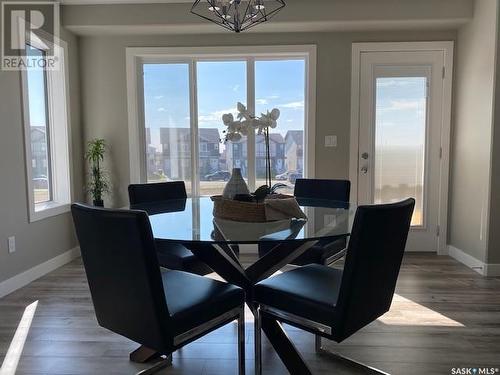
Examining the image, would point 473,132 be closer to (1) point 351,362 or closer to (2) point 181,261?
(1) point 351,362

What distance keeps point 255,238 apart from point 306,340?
969 mm

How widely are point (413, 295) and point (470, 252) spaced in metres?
1.04

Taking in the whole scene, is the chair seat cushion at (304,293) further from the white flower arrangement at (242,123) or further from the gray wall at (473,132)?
the gray wall at (473,132)

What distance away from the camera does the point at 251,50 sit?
12.1 feet

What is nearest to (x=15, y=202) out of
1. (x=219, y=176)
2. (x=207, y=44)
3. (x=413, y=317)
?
(x=219, y=176)

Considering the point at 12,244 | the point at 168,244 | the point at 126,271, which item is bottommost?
the point at 12,244

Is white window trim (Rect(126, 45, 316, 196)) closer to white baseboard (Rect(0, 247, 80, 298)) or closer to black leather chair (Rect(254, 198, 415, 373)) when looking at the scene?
white baseboard (Rect(0, 247, 80, 298))

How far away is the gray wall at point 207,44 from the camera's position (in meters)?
3.66

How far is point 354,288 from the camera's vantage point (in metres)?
1.40

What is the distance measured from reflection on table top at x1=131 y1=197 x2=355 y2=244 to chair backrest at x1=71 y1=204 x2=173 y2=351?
0.24 metres

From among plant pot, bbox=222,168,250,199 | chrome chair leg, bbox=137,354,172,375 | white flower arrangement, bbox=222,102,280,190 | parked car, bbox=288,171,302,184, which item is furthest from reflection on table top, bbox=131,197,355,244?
parked car, bbox=288,171,302,184

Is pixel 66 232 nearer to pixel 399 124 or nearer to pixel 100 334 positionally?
pixel 100 334

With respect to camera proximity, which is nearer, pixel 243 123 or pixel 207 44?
pixel 243 123

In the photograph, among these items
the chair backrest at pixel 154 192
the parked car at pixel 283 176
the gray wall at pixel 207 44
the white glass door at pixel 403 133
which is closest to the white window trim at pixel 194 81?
the gray wall at pixel 207 44
